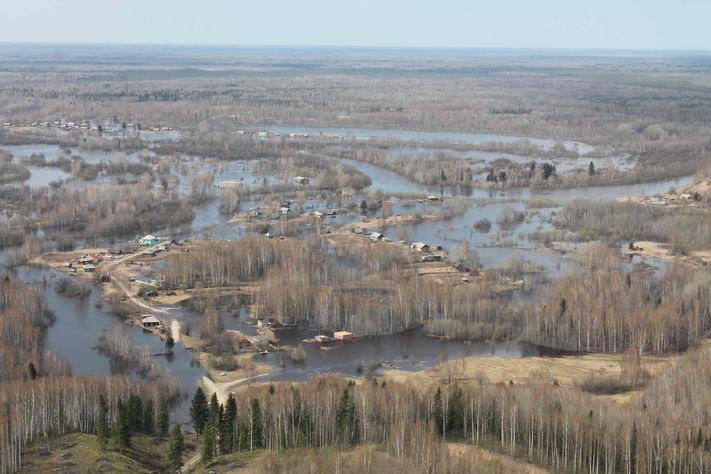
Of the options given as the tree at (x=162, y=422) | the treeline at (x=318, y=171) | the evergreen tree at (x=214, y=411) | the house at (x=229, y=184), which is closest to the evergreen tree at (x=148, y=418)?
the tree at (x=162, y=422)

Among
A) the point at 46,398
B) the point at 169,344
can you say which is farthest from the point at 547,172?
the point at 46,398

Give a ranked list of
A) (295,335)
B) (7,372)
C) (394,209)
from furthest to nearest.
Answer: (394,209), (295,335), (7,372)

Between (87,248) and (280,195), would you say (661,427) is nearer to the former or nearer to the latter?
(87,248)

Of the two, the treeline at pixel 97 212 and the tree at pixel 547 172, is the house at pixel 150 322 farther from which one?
the tree at pixel 547 172

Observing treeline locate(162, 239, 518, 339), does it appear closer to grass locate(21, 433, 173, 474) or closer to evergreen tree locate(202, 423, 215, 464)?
evergreen tree locate(202, 423, 215, 464)

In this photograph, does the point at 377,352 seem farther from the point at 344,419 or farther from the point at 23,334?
the point at 23,334

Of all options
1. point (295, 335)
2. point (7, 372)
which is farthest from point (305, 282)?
point (7, 372)
